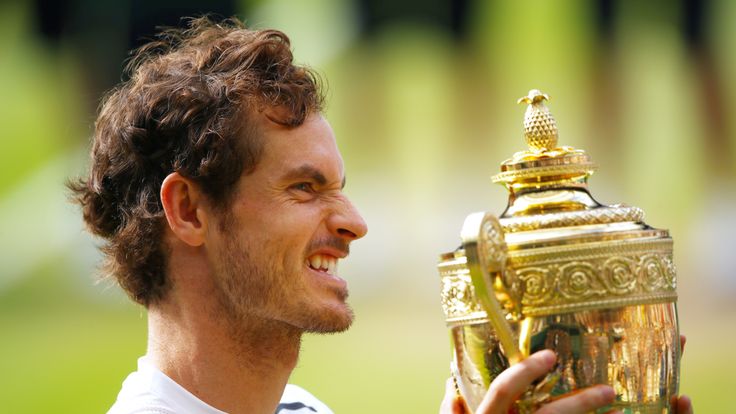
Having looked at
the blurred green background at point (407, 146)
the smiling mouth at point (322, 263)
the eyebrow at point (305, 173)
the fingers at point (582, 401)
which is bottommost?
the fingers at point (582, 401)

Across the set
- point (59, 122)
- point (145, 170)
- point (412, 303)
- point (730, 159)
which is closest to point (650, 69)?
point (730, 159)

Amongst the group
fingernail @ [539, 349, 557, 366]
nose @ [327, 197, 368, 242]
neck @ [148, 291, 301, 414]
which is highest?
nose @ [327, 197, 368, 242]

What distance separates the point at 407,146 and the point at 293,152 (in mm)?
3589

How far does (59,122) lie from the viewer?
6109mm

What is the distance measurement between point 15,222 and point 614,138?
10.6ft

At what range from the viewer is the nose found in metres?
2.51

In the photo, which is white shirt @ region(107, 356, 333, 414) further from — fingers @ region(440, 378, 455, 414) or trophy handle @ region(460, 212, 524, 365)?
trophy handle @ region(460, 212, 524, 365)

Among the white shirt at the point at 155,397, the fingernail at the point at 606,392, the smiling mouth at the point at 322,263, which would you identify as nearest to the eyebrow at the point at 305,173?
the smiling mouth at the point at 322,263

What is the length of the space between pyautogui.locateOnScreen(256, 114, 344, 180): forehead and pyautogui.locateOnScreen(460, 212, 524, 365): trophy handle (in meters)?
0.57

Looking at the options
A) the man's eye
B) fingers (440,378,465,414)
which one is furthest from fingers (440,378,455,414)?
the man's eye

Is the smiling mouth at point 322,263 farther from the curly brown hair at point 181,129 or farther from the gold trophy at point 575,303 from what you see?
the gold trophy at point 575,303

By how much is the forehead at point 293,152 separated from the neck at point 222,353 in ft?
1.13

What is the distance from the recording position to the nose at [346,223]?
8.22ft

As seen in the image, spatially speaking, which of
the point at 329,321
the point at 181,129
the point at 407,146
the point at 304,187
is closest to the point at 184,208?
the point at 181,129
